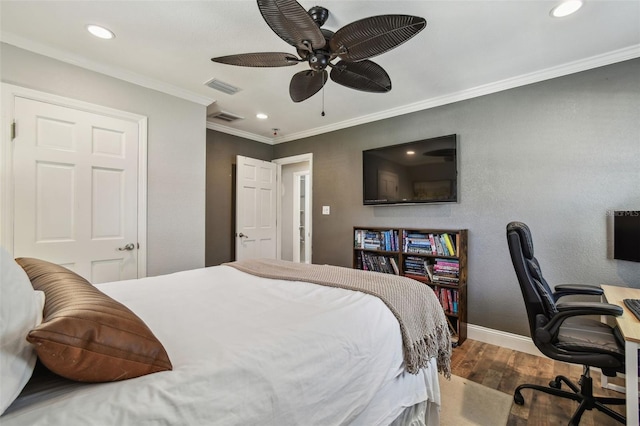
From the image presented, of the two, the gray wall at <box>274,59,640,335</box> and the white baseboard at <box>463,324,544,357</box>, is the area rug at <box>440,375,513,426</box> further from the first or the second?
the gray wall at <box>274,59,640,335</box>

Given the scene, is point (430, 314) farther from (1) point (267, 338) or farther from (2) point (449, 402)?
(1) point (267, 338)

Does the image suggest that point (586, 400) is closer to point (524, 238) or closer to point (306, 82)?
point (524, 238)

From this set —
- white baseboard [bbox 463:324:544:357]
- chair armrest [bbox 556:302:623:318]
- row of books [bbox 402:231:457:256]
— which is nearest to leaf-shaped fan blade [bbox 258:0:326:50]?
chair armrest [bbox 556:302:623:318]

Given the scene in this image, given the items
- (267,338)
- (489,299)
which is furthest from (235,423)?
(489,299)

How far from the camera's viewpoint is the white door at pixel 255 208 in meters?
4.20

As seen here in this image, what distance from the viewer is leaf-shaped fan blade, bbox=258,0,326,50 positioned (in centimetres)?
130

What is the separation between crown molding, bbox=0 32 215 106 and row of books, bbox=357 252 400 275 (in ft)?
8.68

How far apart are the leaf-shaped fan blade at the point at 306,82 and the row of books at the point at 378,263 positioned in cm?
212

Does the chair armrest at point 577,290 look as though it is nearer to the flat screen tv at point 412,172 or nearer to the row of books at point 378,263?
the flat screen tv at point 412,172

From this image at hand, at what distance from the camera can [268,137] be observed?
4789 millimetres

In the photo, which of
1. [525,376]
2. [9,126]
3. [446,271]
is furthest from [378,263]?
[9,126]

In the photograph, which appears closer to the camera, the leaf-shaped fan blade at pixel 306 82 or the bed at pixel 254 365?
the bed at pixel 254 365

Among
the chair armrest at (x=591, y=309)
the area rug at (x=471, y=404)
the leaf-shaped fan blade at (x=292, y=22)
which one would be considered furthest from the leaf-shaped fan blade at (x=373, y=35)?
the area rug at (x=471, y=404)

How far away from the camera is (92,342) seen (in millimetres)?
693
